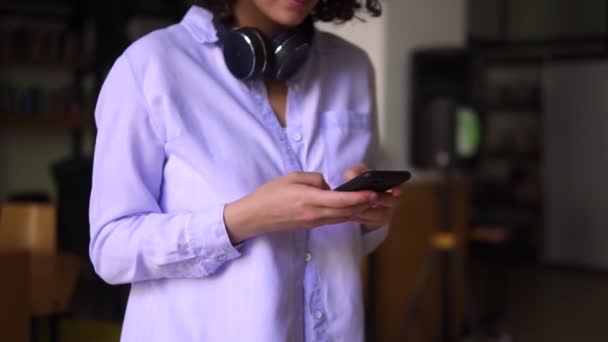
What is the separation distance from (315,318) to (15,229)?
1.23 meters

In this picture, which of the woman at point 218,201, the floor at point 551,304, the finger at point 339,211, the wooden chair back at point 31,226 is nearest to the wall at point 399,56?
the floor at point 551,304

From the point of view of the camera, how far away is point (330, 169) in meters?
0.97

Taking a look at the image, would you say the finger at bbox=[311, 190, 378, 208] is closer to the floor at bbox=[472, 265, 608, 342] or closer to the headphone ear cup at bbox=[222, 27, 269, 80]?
the headphone ear cup at bbox=[222, 27, 269, 80]

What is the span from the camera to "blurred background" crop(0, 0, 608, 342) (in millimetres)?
2570

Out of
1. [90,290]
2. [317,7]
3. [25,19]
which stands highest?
[25,19]

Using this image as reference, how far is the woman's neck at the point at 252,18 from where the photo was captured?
0.99 m

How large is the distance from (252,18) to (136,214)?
306 mm

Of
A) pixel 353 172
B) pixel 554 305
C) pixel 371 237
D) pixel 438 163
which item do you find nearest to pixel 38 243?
pixel 371 237

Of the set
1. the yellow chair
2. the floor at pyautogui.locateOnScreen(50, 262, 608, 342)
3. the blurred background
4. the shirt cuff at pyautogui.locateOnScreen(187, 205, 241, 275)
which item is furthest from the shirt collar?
the floor at pyautogui.locateOnScreen(50, 262, 608, 342)

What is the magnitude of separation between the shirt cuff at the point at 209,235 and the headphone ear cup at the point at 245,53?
0.59 feet

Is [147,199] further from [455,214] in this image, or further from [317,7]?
[455,214]

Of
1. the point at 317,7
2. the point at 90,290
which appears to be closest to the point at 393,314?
the point at 90,290

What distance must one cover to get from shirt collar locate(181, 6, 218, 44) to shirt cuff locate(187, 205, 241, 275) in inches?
9.1

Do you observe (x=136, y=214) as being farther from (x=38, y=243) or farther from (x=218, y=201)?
(x=38, y=243)
